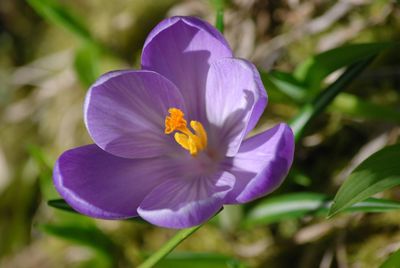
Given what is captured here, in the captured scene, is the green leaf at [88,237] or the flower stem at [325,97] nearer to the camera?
the flower stem at [325,97]

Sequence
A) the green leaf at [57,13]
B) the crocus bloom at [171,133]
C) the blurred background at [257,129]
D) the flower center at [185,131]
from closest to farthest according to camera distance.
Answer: the crocus bloom at [171,133]
the flower center at [185,131]
the blurred background at [257,129]
the green leaf at [57,13]

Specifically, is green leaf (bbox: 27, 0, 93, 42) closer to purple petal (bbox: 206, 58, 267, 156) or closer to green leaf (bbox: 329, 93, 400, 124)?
purple petal (bbox: 206, 58, 267, 156)

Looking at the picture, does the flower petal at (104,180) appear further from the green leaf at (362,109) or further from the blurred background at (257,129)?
the green leaf at (362,109)

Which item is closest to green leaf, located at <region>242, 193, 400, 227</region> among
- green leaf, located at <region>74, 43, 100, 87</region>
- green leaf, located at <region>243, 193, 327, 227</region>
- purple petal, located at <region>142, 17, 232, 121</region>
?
green leaf, located at <region>243, 193, 327, 227</region>

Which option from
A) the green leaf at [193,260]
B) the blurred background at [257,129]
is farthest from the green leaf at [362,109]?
the green leaf at [193,260]

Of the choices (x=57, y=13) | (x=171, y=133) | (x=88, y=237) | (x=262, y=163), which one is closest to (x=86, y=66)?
(x=57, y=13)

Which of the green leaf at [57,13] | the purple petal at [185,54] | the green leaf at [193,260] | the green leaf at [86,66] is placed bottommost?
the green leaf at [193,260]

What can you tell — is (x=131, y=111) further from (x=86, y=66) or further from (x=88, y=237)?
(x=86, y=66)
